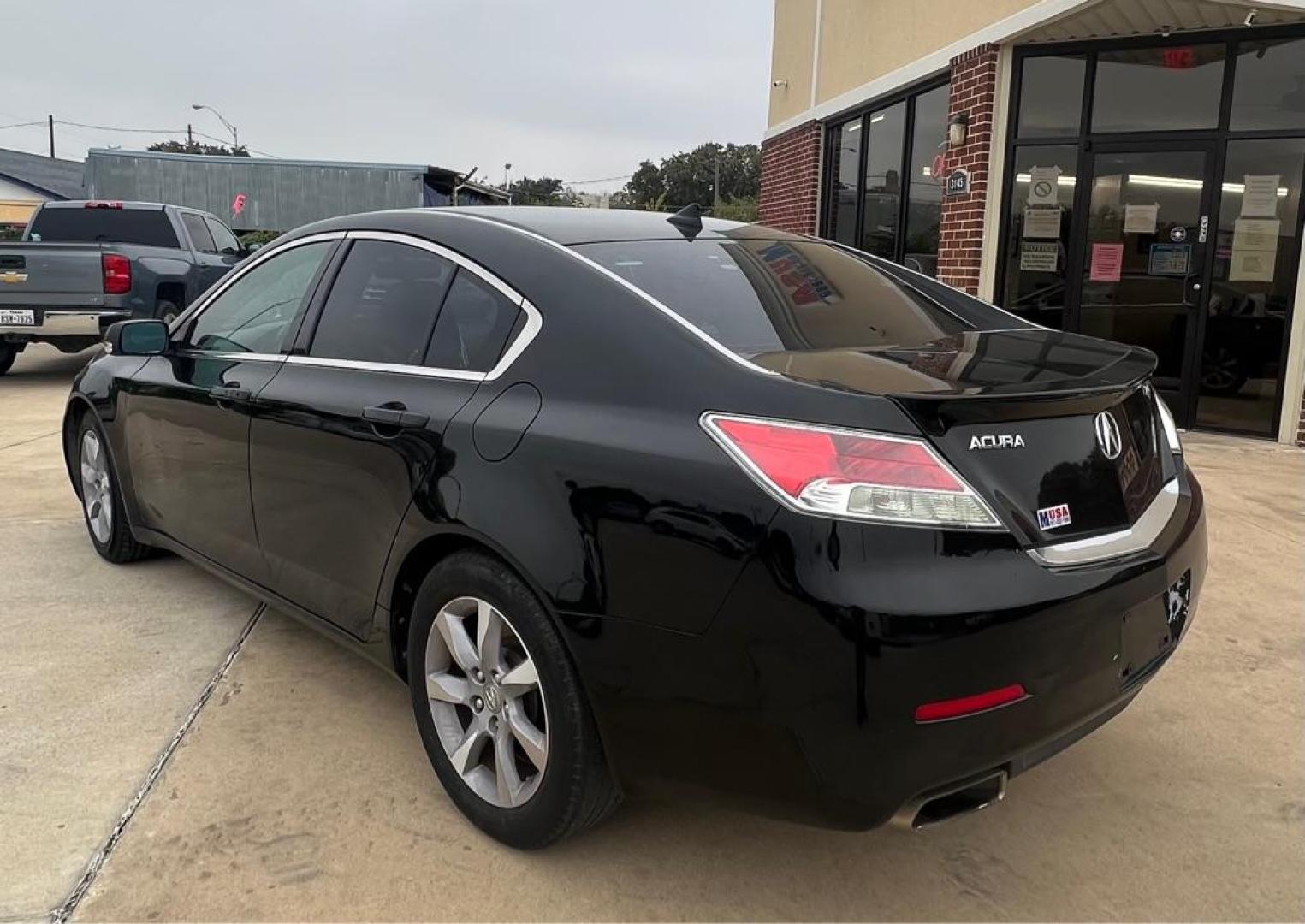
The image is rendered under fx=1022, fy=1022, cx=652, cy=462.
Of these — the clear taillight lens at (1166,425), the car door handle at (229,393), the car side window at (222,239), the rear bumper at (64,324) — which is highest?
the car side window at (222,239)

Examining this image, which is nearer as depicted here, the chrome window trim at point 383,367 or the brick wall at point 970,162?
the chrome window trim at point 383,367

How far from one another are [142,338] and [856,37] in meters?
9.11

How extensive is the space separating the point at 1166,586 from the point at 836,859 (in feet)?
3.27

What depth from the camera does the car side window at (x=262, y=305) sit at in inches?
132

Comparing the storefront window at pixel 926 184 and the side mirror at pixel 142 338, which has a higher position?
the storefront window at pixel 926 184

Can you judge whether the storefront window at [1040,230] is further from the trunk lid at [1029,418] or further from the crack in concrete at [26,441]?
the crack in concrete at [26,441]

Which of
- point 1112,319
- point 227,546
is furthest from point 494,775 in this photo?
point 1112,319

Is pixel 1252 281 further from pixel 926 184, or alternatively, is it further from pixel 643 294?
pixel 643 294

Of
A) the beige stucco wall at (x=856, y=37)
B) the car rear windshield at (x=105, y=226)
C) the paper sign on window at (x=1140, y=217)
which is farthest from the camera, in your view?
the car rear windshield at (x=105, y=226)

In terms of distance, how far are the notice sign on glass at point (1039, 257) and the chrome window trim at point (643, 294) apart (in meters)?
6.71

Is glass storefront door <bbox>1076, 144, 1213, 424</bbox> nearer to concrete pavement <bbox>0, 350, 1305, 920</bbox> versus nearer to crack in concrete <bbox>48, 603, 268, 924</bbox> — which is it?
concrete pavement <bbox>0, 350, 1305, 920</bbox>

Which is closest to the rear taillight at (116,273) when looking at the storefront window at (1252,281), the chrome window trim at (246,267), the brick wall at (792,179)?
the chrome window trim at (246,267)

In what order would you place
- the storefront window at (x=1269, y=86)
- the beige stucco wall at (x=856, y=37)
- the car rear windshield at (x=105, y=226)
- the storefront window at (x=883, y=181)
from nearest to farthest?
1. the storefront window at (x=1269, y=86)
2. the beige stucco wall at (x=856, y=37)
3. the storefront window at (x=883, y=181)
4. the car rear windshield at (x=105, y=226)

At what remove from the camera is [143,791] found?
2.70 m
